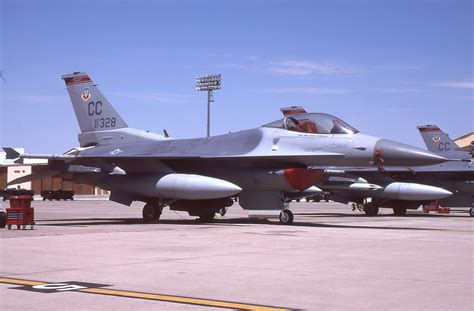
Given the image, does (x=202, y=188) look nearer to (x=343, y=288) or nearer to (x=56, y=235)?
(x=56, y=235)

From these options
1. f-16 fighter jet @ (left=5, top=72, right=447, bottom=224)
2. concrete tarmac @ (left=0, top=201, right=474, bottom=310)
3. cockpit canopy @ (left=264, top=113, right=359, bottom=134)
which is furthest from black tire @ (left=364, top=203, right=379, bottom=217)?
concrete tarmac @ (left=0, top=201, right=474, bottom=310)

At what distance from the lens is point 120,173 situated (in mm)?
18906

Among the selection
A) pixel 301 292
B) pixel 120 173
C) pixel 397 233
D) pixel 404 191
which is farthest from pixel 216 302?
pixel 404 191

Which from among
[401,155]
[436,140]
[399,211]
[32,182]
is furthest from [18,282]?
[32,182]

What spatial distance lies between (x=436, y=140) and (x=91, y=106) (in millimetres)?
16526

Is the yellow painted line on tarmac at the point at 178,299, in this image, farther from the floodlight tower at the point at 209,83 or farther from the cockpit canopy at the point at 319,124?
the floodlight tower at the point at 209,83

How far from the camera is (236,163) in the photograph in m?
18.2

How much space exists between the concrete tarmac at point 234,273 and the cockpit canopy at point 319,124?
178 inches

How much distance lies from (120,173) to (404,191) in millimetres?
11224

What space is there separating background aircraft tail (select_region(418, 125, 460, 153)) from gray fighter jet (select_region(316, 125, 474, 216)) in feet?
8.41

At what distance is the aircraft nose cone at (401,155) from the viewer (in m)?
15.4

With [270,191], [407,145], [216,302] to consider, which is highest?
[407,145]

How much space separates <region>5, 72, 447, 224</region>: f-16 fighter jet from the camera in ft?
53.4

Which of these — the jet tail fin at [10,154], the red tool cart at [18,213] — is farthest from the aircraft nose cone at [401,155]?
the jet tail fin at [10,154]
